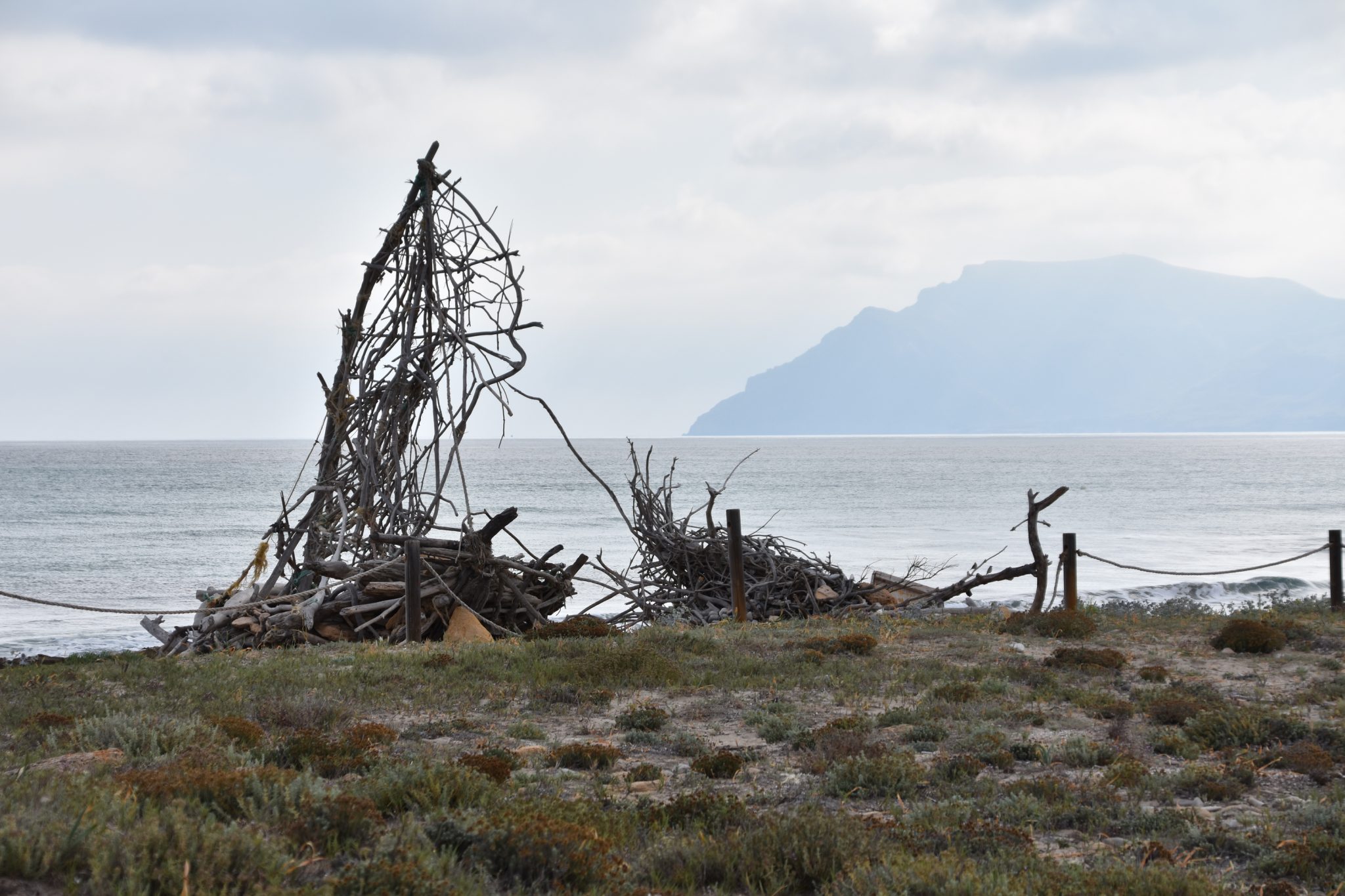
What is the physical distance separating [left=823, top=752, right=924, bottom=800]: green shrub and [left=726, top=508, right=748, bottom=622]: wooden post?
323 inches

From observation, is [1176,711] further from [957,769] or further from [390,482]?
[390,482]

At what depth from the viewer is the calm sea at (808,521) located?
27.3 meters

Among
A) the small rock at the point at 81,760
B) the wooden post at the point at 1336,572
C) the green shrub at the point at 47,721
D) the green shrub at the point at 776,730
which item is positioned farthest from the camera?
the wooden post at the point at 1336,572

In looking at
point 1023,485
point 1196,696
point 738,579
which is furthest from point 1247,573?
point 1023,485

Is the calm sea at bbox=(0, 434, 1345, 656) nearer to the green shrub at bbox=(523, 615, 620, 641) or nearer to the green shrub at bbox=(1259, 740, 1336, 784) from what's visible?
the green shrub at bbox=(523, 615, 620, 641)

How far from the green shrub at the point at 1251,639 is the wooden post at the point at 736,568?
619 cm

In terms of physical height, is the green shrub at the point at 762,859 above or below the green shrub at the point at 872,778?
above

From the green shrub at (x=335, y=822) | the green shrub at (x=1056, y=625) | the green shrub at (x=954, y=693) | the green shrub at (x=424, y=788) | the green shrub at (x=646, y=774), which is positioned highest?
the green shrub at (x=335, y=822)

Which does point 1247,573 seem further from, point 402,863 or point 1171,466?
point 1171,466

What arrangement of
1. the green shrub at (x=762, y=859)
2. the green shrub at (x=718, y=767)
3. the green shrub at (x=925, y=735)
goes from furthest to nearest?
the green shrub at (x=925, y=735)
the green shrub at (x=718, y=767)
the green shrub at (x=762, y=859)

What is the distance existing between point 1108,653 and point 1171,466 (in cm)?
11095

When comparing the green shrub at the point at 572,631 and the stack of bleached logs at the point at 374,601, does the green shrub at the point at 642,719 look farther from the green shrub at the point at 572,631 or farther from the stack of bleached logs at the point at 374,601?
the stack of bleached logs at the point at 374,601

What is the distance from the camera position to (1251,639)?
430 inches

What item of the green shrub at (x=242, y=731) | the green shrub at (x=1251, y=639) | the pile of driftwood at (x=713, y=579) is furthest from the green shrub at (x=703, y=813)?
the pile of driftwood at (x=713, y=579)
